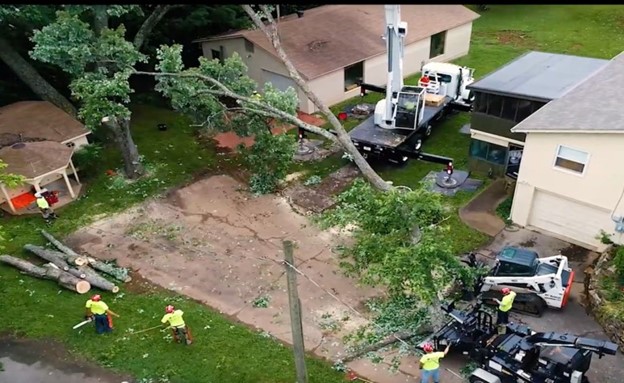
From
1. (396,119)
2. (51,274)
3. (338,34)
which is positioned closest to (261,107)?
(396,119)

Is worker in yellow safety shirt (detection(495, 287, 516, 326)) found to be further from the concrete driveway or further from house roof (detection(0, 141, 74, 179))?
house roof (detection(0, 141, 74, 179))

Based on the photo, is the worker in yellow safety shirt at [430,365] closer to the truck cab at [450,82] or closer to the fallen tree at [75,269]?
the fallen tree at [75,269]

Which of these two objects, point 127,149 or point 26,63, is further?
point 26,63

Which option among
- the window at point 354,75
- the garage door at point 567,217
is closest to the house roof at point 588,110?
the garage door at point 567,217

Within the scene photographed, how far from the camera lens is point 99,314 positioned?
1623cm

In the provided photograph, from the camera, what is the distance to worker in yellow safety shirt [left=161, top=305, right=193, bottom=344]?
15.6 meters

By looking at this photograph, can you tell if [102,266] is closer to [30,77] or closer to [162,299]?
[162,299]

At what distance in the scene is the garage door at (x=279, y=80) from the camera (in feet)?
98.0

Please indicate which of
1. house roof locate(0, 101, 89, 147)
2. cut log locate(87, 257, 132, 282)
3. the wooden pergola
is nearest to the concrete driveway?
cut log locate(87, 257, 132, 282)

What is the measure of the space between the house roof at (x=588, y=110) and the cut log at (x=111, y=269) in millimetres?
13950

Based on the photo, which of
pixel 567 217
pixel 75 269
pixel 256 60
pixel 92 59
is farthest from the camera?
pixel 256 60

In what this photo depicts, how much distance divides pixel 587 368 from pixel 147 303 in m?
12.5

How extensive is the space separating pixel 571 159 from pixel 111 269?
618 inches

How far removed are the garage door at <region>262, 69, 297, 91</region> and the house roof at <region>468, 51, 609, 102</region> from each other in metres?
10.8
